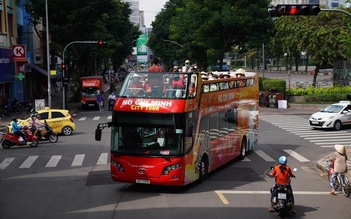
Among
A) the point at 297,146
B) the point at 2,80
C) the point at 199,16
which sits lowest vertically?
the point at 297,146

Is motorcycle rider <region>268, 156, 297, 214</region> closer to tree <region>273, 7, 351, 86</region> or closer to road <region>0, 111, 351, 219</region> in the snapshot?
road <region>0, 111, 351, 219</region>

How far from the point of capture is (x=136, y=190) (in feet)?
53.6

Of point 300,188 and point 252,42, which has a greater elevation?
point 252,42

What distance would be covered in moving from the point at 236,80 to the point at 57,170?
8.00 m

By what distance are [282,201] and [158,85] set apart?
5.22 metres

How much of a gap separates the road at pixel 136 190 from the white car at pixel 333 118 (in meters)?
6.12

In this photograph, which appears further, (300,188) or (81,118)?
(81,118)

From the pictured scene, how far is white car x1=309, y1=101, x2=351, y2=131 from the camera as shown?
32.7 meters

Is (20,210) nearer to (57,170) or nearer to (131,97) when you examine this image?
(131,97)

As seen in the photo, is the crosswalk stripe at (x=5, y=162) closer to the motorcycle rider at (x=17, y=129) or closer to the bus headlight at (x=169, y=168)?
the motorcycle rider at (x=17, y=129)

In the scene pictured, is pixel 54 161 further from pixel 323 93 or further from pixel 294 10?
pixel 323 93

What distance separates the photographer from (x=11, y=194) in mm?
16391

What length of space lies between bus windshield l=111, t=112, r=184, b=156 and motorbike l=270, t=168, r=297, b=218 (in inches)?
128

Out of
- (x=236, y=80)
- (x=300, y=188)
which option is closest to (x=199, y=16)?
(x=236, y=80)
